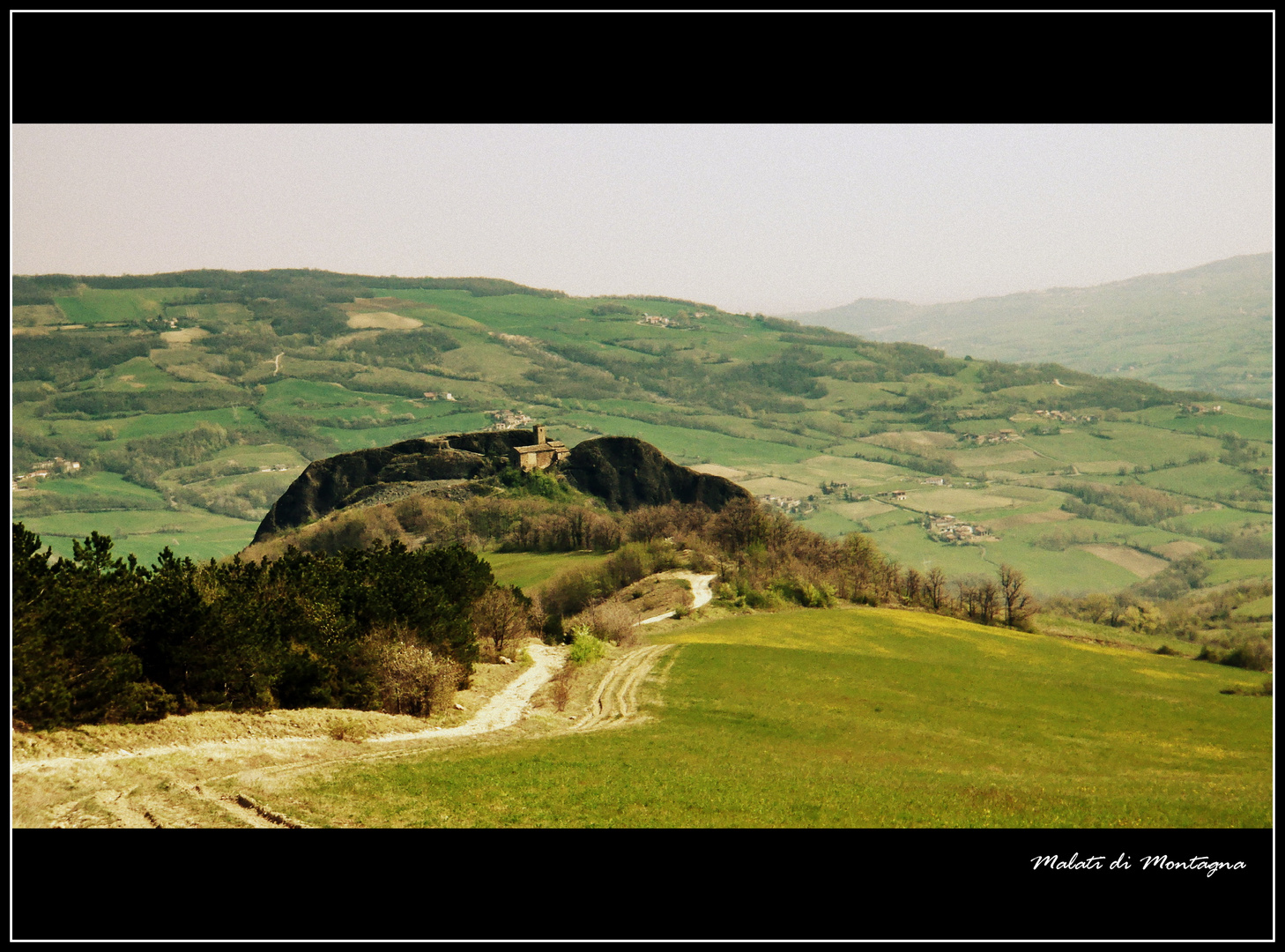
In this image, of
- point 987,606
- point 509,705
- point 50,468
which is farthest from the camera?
point 50,468

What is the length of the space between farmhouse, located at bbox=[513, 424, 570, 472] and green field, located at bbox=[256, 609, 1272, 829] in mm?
39918

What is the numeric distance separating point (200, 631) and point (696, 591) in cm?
4114

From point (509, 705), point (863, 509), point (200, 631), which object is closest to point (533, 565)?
point (509, 705)

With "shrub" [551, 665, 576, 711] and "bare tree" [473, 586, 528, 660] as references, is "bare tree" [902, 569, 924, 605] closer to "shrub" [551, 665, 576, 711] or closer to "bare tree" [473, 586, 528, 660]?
"bare tree" [473, 586, 528, 660]

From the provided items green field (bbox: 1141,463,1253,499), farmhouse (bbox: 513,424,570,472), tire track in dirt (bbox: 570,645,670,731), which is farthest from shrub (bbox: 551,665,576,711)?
green field (bbox: 1141,463,1253,499)

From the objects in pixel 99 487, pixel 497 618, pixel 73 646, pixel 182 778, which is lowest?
pixel 99 487

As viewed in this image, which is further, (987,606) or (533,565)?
(987,606)

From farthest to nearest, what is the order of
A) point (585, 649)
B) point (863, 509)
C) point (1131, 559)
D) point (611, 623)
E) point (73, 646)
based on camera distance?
point (863, 509)
point (1131, 559)
point (611, 623)
point (585, 649)
point (73, 646)

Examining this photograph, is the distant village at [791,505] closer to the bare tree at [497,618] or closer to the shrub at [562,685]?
the bare tree at [497,618]

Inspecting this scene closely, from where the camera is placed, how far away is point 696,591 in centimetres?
5919

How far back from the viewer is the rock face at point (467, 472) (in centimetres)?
8388

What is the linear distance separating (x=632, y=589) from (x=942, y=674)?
855 inches

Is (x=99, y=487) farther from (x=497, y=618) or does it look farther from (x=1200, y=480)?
(x=1200, y=480)
